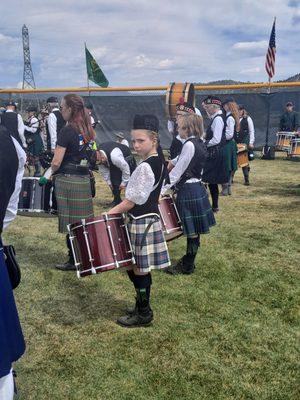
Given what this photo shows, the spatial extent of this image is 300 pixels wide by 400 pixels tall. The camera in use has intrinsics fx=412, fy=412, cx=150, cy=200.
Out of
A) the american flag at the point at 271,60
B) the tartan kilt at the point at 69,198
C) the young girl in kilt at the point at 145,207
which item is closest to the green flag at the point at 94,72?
the american flag at the point at 271,60

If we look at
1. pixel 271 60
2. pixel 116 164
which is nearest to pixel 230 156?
pixel 116 164

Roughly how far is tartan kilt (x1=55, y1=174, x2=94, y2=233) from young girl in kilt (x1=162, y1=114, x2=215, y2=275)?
40.1 inches

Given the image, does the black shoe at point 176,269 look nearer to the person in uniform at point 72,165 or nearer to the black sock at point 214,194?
the person in uniform at point 72,165

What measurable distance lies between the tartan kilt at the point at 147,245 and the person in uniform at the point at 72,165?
4.16 ft

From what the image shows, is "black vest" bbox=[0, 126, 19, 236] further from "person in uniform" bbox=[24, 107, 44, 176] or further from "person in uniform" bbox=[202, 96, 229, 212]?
"person in uniform" bbox=[24, 107, 44, 176]

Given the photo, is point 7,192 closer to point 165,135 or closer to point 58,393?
point 58,393

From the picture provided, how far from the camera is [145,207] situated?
335cm

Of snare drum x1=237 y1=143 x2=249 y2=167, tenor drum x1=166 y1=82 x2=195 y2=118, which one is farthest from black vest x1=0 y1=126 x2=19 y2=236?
snare drum x1=237 y1=143 x2=249 y2=167

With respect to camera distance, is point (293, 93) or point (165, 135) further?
point (165, 135)

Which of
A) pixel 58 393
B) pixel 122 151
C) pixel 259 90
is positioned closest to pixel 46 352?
pixel 58 393

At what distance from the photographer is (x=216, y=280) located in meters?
4.61

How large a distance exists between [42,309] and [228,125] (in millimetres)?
5339

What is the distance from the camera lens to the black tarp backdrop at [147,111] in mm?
15795

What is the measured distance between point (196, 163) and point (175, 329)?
1.81 meters
